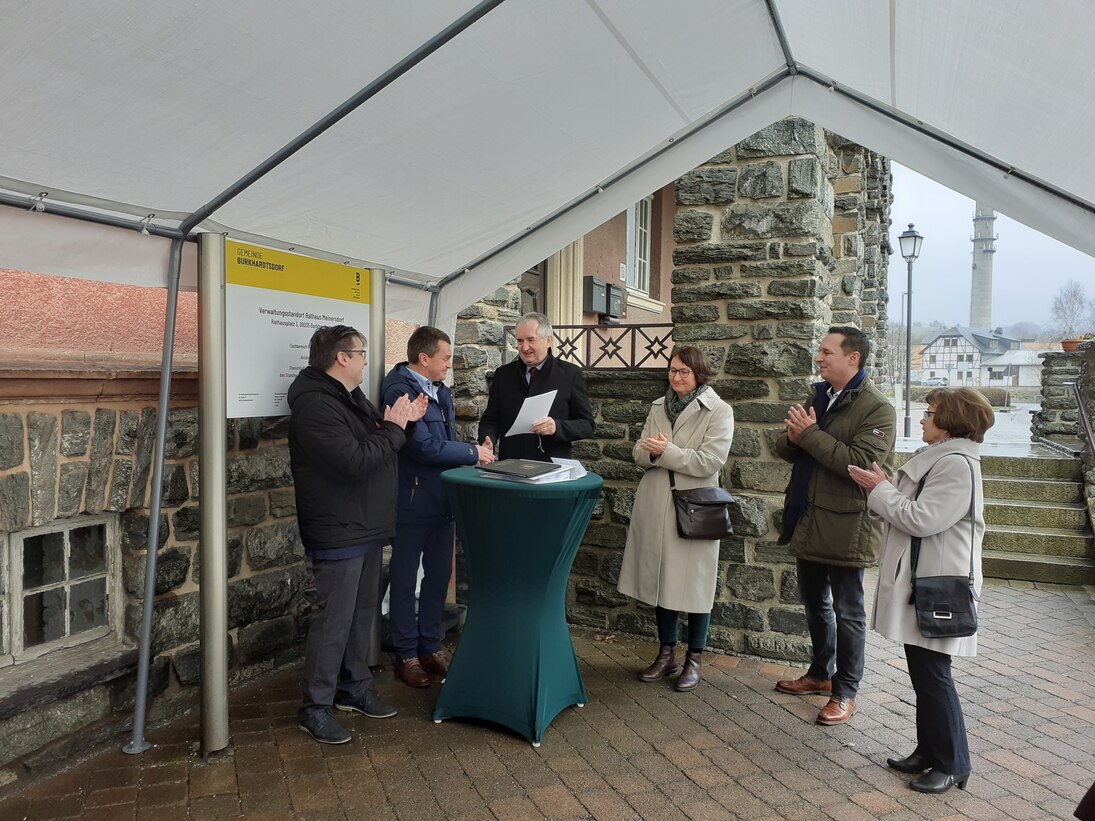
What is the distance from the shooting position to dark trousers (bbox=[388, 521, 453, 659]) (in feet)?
12.9

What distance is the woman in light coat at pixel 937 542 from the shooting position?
2844 millimetres

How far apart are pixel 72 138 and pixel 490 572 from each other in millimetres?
2241

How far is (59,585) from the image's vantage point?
3.21 meters

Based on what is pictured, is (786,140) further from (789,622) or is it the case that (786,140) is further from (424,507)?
(424,507)

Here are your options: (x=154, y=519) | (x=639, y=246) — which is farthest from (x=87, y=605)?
(x=639, y=246)

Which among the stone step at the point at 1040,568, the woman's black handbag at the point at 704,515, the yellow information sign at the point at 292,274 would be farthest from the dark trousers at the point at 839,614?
the stone step at the point at 1040,568

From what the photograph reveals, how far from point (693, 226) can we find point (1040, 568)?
4977 millimetres

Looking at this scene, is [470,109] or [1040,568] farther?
[1040,568]

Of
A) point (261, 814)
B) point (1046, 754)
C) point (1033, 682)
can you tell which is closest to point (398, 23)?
point (261, 814)

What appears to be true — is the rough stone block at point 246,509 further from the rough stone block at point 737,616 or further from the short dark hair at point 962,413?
the short dark hair at point 962,413

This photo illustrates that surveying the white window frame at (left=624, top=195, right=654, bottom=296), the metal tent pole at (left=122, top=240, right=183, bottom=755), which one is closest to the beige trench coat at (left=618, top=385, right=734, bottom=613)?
the metal tent pole at (left=122, top=240, right=183, bottom=755)

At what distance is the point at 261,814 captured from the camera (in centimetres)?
269

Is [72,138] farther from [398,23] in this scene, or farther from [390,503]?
[390,503]

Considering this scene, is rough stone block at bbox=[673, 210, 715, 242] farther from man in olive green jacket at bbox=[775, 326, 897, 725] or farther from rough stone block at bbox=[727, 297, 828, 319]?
man in olive green jacket at bbox=[775, 326, 897, 725]
